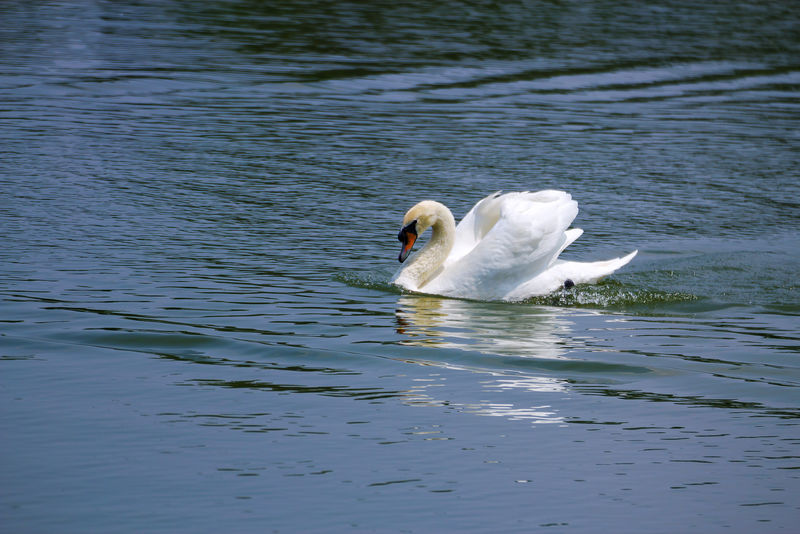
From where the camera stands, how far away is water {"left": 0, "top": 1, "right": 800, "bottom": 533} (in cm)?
610

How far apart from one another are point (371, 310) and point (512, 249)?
1192 millimetres

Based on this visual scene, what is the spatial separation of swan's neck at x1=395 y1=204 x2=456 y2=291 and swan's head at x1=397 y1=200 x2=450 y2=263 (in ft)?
0.09

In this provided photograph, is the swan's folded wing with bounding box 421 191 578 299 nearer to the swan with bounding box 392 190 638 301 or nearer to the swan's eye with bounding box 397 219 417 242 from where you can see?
the swan with bounding box 392 190 638 301

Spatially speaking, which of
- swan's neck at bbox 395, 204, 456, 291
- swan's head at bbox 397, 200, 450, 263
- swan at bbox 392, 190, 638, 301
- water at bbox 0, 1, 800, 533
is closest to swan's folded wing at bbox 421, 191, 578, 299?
swan at bbox 392, 190, 638, 301

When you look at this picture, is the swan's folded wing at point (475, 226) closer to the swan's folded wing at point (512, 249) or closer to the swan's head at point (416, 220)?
the swan's folded wing at point (512, 249)

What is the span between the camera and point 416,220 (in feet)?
35.2

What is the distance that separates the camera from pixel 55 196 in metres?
12.9

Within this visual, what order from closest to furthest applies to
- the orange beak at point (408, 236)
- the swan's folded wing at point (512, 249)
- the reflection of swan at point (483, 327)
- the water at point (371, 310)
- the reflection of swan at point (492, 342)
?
the water at point (371, 310), the reflection of swan at point (492, 342), the reflection of swan at point (483, 327), the swan's folded wing at point (512, 249), the orange beak at point (408, 236)

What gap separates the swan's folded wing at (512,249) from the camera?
396 inches

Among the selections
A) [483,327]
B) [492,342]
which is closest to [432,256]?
[483,327]

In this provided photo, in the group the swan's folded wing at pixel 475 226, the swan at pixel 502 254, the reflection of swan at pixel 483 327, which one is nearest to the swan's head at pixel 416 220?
the swan at pixel 502 254

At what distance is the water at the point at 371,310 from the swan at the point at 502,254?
0.67ft

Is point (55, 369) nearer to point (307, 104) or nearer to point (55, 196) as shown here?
point (55, 196)

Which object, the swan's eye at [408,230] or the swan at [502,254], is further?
the swan's eye at [408,230]
